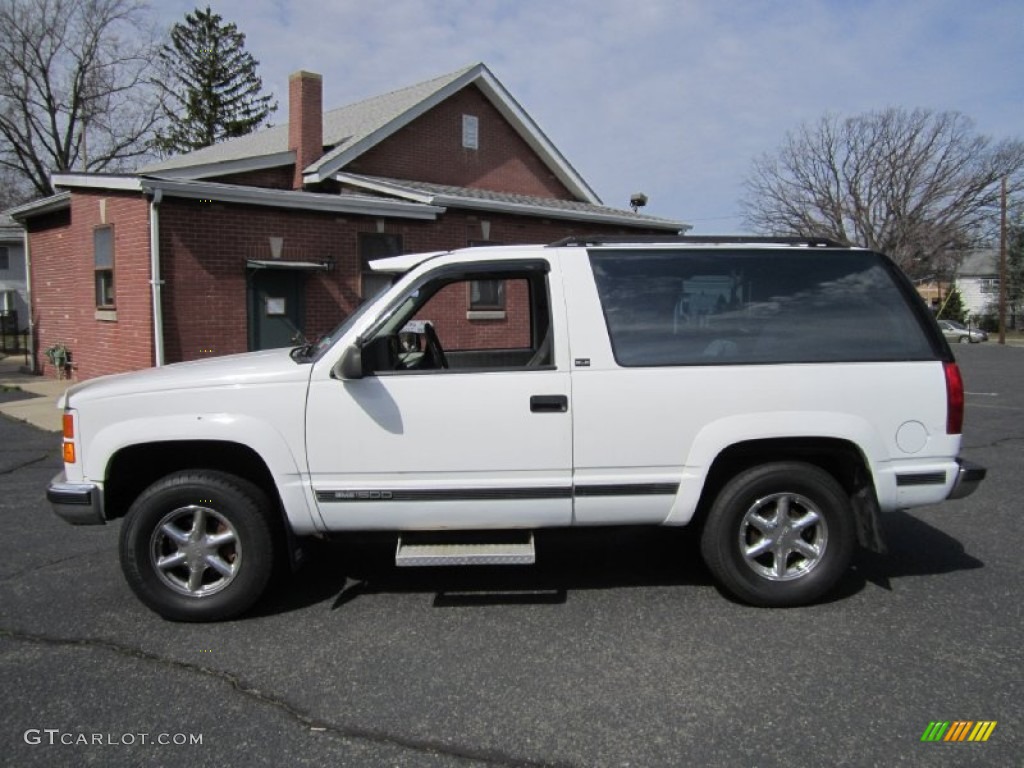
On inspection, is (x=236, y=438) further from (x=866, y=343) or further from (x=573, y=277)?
(x=866, y=343)

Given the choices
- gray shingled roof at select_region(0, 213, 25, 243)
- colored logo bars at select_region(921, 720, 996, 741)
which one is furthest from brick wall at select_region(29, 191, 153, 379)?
gray shingled roof at select_region(0, 213, 25, 243)

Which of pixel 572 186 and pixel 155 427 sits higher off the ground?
pixel 572 186

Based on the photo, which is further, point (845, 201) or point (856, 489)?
point (845, 201)

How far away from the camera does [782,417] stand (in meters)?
4.02

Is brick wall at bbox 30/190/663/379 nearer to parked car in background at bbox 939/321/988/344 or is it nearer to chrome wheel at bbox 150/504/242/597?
chrome wheel at bbox 150/504/242/597

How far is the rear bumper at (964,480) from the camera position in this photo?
13.7ft

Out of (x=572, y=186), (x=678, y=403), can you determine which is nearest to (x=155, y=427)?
(x=678, y=403)

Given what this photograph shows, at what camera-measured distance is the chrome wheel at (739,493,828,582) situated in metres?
4.14

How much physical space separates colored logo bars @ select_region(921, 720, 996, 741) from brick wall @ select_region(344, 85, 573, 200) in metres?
15.5

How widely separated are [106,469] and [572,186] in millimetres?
18912

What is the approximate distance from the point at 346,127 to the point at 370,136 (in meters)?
2.38

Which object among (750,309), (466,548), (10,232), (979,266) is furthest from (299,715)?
(979,266)

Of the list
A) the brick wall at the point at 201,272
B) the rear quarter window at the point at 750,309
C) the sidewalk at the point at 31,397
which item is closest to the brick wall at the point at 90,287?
the brick wall at the point at 201,272

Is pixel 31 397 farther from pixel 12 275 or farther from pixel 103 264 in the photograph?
pixel 12 275
